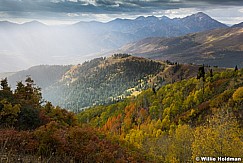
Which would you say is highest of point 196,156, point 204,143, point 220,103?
point 204,143

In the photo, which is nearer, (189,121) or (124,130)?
(189,121)

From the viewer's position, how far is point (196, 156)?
1324 inches

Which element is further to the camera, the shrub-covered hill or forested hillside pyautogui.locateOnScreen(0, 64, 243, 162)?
the shrub-covered hill

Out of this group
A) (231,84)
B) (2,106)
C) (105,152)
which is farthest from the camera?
(231,84)

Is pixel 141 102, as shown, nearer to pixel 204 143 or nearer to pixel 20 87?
pixel 20 87

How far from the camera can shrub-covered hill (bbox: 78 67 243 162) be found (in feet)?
109

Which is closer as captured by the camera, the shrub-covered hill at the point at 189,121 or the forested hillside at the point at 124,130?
the forested hillside at the point at 124,130

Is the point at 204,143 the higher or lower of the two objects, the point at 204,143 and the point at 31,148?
the lower

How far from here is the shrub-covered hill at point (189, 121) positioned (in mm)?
33312

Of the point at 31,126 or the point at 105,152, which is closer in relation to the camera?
the point at 105,152

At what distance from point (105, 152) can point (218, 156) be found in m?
17.5

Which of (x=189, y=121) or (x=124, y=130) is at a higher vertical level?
(x=189, y=121)

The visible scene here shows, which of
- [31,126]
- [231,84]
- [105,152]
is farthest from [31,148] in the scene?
[231,84]

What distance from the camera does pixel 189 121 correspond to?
117 meters
